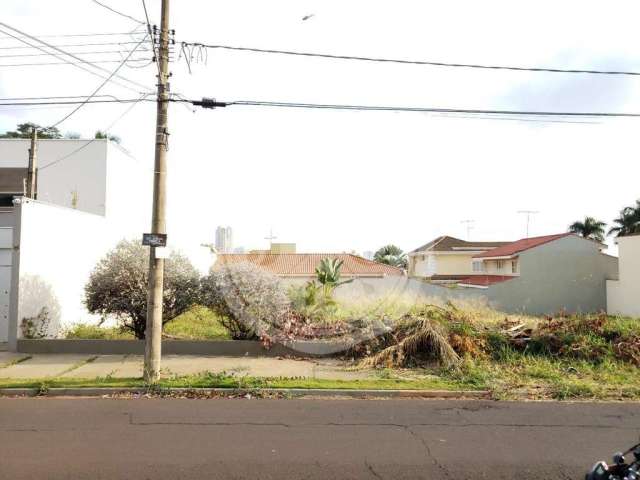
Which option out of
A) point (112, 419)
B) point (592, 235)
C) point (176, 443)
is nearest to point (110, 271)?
point (112, 419)

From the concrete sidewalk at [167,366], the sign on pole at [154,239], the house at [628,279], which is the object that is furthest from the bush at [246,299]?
the house at [628,279]

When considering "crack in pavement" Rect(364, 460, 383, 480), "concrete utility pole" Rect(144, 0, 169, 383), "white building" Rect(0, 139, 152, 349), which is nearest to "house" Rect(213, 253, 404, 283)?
"white building" Rect(0, 139, 152, 349)

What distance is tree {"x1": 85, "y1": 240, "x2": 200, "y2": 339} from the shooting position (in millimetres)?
11727

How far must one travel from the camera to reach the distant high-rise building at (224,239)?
46.4m

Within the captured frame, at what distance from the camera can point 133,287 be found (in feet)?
38.6

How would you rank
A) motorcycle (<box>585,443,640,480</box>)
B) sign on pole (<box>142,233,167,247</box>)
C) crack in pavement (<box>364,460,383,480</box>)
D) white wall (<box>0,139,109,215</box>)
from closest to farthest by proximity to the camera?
motorcycle (<box>585,443,640,480</box>), crack in pavement (<box>364,460,383,480</box>), sign on pole (<box>142,233,167,247</box>), white wall (<box>0,139,109,215</box>)

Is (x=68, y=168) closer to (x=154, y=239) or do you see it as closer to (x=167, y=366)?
(x=167, y=366)

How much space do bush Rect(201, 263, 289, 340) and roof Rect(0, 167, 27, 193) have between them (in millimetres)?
19193

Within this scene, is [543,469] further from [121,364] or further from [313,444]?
[121,364]

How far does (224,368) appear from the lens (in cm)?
984

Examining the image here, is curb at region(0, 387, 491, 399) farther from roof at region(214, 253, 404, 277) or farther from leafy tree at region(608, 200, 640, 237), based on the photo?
leafy tree at region(608, 200, 640, 237)

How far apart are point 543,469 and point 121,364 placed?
324 inches

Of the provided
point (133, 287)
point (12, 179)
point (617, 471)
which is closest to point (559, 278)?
point (133, 287)

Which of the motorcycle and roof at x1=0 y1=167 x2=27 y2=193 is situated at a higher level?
roof at x1=0 y1=167 x2=27 y2=193
